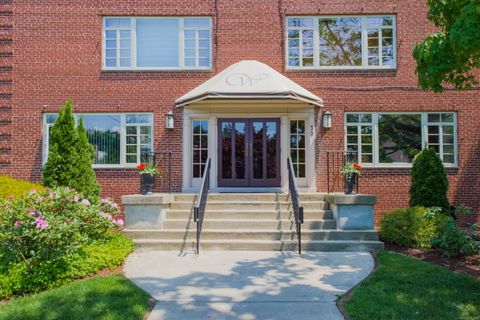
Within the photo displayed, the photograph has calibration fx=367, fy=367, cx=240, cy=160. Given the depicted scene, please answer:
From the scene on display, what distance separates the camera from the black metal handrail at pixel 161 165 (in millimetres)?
10719

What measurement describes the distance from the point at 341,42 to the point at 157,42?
5.54 metres

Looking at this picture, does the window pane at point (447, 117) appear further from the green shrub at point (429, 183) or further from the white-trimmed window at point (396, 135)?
the green shrub at point (429, 183)

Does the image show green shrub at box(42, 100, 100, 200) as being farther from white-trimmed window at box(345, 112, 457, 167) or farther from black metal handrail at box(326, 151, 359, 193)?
white-trimmed window at box(345, 112, 457, 167)

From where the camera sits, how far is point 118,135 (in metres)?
10.9

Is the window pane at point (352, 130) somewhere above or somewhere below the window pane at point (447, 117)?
below

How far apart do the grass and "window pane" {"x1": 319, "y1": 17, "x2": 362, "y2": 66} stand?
694 centimetres

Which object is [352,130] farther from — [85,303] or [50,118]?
[50,118]

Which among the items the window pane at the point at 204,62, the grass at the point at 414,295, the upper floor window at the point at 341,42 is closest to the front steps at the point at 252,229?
the grass at the point at 414,295

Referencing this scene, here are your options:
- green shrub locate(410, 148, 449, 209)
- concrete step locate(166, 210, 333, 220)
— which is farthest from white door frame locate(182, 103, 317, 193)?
green shrub locate(410, 148, 449, 209)

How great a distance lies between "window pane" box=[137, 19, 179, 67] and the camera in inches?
433

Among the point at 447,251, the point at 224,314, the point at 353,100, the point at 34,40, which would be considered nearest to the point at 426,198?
the point at 447,251

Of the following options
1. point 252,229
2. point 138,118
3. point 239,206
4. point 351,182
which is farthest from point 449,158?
point 138,118

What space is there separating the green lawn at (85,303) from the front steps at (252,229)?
239cm

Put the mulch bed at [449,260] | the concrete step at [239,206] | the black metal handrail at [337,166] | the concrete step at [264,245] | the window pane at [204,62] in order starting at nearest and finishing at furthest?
the mulch bed at [449,260]
the concrete step at [264,245]
the concrete step at [239,206]
the black metal handrail at [337,166]
the window pane at [204,62]
